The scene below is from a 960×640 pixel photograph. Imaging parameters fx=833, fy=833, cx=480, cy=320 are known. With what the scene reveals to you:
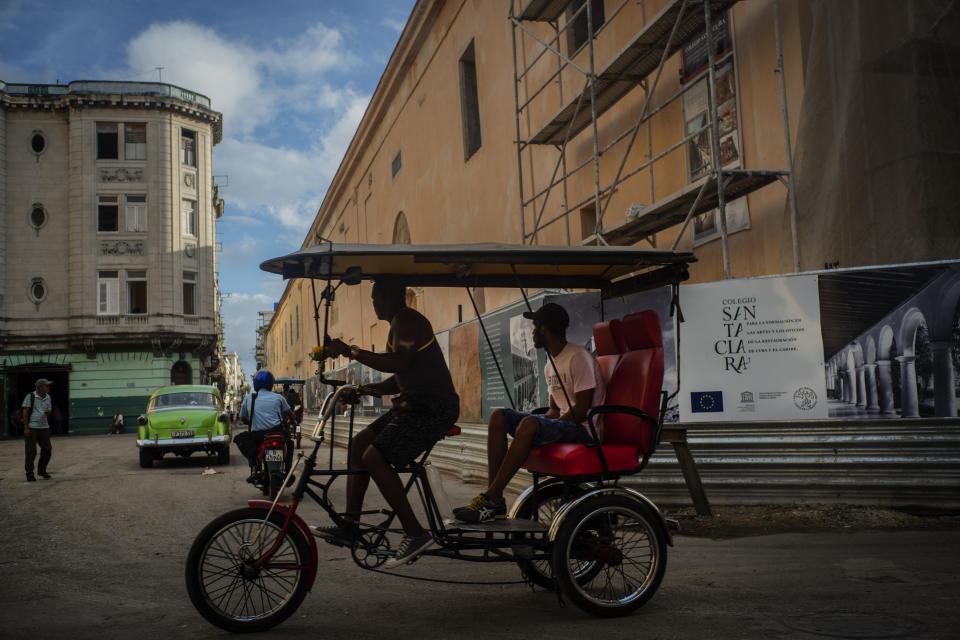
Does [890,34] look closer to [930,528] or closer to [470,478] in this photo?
[930,528]

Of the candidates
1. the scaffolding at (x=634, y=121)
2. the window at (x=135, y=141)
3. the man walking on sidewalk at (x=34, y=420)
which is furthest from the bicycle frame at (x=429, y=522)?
the window at (x=135, y=141)

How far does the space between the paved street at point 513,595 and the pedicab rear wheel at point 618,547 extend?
0.17 m

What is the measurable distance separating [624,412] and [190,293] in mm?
43261

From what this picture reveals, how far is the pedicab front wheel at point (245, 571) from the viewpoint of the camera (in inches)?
176

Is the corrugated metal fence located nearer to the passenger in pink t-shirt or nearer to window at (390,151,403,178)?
the passenger in pink t-shirt

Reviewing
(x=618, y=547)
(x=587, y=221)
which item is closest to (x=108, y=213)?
(x=587, y=221)

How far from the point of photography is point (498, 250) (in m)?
5.23

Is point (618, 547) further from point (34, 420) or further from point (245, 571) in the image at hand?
point (34, 420)

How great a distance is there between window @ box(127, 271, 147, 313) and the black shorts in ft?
137

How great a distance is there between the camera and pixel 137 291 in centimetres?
4350

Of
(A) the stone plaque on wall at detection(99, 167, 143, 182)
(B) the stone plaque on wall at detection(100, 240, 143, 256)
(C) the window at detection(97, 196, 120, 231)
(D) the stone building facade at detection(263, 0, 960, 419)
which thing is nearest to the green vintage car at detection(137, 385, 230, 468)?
(D) the stone building facade at detection(263, 0, 960, 419)

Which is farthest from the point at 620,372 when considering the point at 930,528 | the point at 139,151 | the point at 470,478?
the point at 139,151

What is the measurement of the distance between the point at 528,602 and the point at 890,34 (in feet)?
23.1

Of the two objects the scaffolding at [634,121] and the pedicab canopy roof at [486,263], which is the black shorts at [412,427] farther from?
the scaffolding at [634,121]
